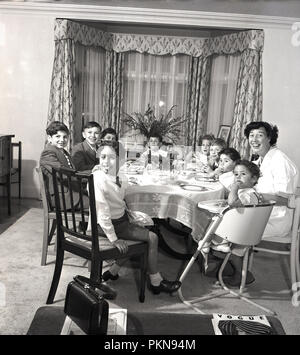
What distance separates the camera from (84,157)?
391 centimetres

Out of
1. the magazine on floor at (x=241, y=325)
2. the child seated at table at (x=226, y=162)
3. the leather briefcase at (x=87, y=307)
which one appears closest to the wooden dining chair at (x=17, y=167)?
the child seated at table at (x=226, y=162)

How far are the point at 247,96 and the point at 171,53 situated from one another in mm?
1381

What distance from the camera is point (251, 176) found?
9.52ft

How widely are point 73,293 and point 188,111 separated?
4.98 meters

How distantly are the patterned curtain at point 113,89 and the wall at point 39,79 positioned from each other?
979 mm

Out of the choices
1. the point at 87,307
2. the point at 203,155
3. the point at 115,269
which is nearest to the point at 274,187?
the point at 115,269

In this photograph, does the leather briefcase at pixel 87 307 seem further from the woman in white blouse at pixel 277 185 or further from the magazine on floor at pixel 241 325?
the woman in white blouse at pixel 277 185

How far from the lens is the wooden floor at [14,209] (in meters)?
4.41

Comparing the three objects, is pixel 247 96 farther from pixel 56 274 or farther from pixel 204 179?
pixel 56 274

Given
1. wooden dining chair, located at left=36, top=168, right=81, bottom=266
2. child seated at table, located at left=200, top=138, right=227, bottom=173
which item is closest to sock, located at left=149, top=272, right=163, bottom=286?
wooden dining chair, located at left=36, top=168, right=81, bottom=266

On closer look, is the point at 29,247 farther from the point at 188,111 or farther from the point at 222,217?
the point at 188,111

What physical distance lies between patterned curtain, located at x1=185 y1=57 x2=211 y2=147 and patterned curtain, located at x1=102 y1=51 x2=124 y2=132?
3.36 feet

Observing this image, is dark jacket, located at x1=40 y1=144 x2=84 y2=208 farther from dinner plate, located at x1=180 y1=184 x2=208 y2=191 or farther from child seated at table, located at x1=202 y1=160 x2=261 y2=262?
child seated at table, located at x1=202 y1=160 x2=261 y2=262
